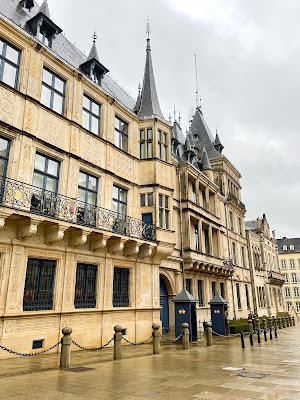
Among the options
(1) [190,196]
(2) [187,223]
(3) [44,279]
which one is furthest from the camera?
(1) [190,196]

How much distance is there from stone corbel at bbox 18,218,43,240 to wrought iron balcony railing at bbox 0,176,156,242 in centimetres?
31

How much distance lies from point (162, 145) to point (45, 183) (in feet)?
27.2

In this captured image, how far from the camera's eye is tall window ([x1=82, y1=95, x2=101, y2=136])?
1552 centimetres

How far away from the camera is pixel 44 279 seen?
1210 cm

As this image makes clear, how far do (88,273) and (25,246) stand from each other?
11.2ft

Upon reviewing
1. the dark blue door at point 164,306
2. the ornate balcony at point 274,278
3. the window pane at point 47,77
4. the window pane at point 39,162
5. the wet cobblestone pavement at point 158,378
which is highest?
the window pane at point 47,77

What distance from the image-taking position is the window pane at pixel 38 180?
491 inches

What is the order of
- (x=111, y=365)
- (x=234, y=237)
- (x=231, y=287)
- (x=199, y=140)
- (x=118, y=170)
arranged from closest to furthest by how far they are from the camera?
(x=111, y=365), (x=118, y=170), (x=231, y=287), (x=234, y=237), (x=199, y=140)

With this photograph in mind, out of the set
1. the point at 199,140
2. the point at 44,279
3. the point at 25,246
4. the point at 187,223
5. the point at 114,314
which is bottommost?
the point at 114,314

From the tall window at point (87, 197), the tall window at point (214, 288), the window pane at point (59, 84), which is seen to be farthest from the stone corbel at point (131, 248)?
the tall window at point (214, 288)

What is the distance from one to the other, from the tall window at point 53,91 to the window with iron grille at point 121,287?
25.8ft

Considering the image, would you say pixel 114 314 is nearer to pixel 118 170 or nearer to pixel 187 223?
pixel 118 170

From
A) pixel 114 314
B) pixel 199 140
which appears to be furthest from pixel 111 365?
pixel 199 140

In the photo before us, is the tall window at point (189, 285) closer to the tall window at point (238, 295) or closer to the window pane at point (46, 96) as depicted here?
Answer: the tall window at point (238, 295)
